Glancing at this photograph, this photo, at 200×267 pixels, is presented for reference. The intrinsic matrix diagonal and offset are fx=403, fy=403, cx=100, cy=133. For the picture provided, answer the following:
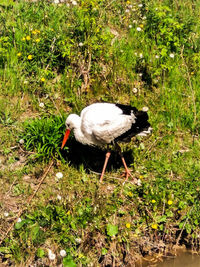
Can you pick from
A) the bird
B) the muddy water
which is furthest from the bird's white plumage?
the muddy water

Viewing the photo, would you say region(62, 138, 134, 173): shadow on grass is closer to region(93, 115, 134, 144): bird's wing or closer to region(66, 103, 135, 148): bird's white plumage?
region(66, 103, 135, 148): bird's white plumage

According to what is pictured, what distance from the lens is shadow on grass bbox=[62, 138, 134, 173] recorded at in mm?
5232

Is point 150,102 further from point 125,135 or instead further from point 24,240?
point 24,240

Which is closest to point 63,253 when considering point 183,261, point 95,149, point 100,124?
point 183,261

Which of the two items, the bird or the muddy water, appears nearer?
the muddy water

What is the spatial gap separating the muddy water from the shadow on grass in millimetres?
1362

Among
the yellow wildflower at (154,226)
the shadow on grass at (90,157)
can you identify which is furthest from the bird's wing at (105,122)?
the yellow wildflower at (154,226)

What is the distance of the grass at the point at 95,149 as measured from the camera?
4.45 m

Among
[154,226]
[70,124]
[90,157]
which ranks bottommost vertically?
[154,226]

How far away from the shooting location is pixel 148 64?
623 cm

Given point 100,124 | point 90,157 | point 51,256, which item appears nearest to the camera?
point 51,256

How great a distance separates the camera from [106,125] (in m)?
4.80

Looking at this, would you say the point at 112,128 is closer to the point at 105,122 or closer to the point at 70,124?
the point at 105,122

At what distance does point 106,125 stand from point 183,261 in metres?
1.80
